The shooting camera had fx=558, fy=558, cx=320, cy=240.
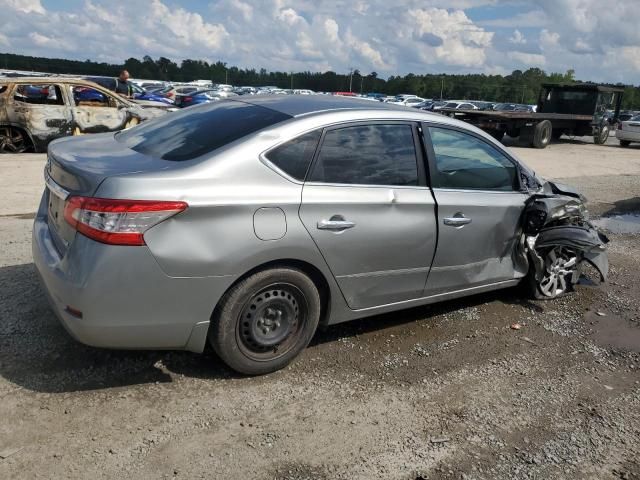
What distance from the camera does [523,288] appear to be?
5.04 metres

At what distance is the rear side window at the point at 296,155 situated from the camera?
327 cm

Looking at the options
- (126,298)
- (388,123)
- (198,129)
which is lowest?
(126,298)

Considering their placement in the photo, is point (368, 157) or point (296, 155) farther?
point (368, 157)

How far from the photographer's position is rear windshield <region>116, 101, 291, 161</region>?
131 inches

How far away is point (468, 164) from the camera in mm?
4270

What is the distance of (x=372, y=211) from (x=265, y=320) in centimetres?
96

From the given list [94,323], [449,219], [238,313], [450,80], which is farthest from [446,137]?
[450,80]

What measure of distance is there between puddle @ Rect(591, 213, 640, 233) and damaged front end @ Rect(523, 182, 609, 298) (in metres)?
3.37

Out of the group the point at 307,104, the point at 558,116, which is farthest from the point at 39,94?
the point at 558,116

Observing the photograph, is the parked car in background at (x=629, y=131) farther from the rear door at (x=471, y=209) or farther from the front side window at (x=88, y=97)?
the rear door at (x=471, y=209)

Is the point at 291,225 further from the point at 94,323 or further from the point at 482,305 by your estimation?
the point at 482,305

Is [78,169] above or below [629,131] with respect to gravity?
below

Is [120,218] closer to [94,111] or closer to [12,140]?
[94,111]

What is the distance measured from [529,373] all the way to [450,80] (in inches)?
2959
